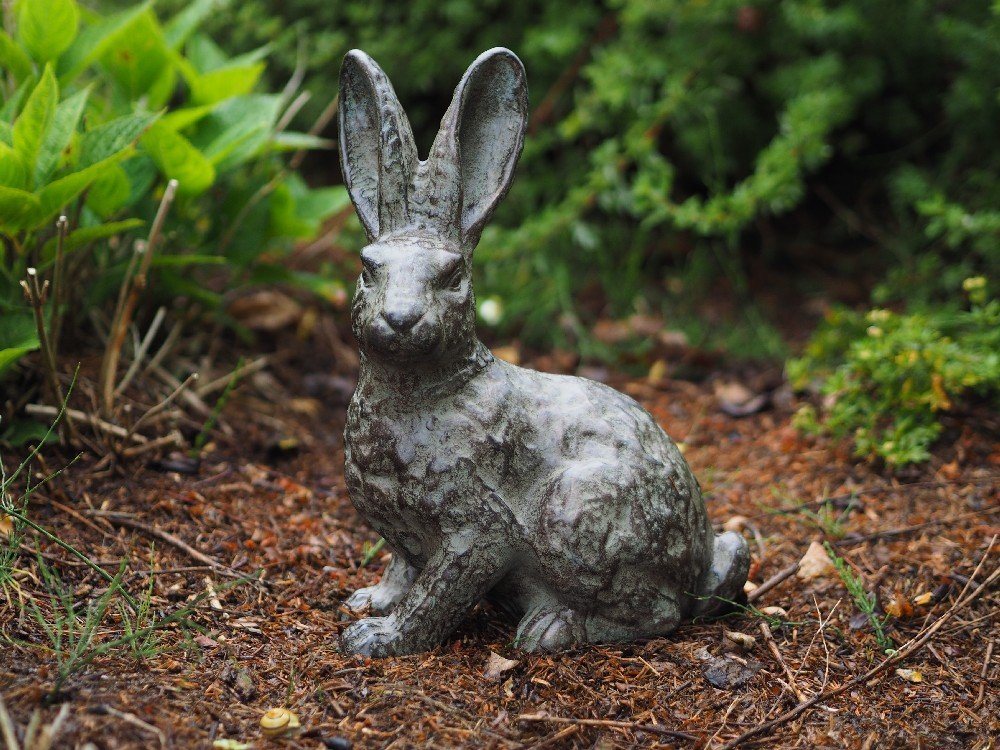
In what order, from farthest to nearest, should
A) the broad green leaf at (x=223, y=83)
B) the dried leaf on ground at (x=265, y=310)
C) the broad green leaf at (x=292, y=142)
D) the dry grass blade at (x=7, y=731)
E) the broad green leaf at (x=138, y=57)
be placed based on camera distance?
the dried leaf on ground at (x=265, y=310) → the broad green leaf at (x=292, y=142) → the broad green leaf at (x=223, y=83) → the broad green leaf at (x=138, y=57) → the dry grass blade at (x=7, y=731)

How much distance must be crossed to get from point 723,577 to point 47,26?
3216 mm

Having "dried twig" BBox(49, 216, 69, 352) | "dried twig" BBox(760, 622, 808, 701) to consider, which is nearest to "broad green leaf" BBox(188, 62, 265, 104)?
"dried twig" BBox(49, 216, 69, 352)

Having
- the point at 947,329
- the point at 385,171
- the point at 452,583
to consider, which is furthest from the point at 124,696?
the point at 947,329

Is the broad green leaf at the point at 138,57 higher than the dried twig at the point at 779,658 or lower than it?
higher

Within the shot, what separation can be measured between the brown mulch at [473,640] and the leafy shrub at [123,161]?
0.81 m

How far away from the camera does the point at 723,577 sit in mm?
3145

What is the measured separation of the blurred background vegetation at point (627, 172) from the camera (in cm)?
405

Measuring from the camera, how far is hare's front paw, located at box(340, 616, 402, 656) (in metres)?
2.81

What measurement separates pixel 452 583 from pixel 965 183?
4.58 m

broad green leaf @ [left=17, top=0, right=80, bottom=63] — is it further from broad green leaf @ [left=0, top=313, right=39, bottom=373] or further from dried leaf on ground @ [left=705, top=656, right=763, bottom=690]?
dried leaf on ground @ [left=705, top=656, right=763, bottom=690]

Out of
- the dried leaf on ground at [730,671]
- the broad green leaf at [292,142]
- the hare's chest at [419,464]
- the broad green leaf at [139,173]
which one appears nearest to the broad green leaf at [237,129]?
the broad green leaf at [292,142]

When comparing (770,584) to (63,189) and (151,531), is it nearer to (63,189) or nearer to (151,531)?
(151,531)

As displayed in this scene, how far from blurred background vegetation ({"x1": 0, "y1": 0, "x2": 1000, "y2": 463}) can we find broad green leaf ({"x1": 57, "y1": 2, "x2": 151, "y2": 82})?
13 mm

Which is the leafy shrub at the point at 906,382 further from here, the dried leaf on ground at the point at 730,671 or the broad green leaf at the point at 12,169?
the broad green leaf at the point at 12,169
